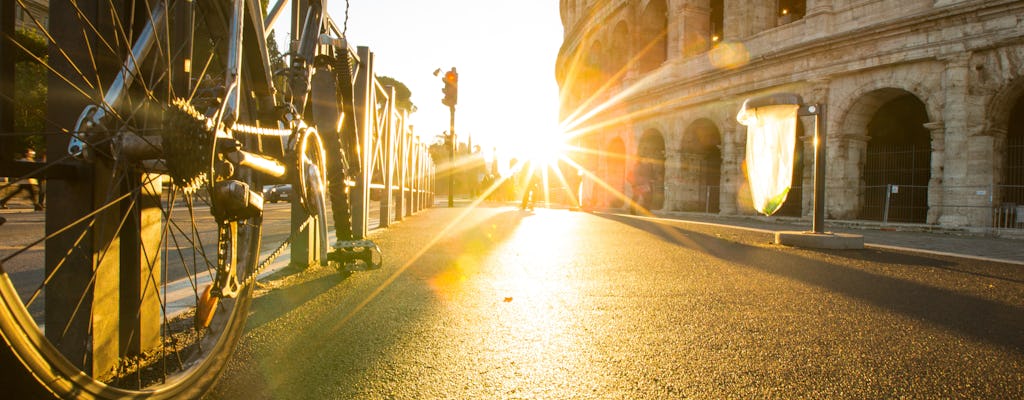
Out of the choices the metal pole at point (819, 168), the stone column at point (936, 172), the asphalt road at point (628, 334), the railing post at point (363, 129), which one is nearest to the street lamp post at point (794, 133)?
the metal pole at point (819, 168)

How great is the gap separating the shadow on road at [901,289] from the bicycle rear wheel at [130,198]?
11.7ft

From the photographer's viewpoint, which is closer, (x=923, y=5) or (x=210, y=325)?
(x=210, y=325)

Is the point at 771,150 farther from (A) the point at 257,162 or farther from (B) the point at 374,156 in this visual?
(A) the point at 257,162

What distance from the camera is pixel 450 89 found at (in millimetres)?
19562

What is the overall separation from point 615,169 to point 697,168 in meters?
7.39

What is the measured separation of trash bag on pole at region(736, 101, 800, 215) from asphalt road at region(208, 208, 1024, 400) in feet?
11.7

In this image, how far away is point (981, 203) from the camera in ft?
48.1

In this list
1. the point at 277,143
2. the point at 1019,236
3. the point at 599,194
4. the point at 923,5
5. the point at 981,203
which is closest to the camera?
the point at 277,143

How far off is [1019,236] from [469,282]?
14988 mm

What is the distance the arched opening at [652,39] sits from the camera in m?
29.2

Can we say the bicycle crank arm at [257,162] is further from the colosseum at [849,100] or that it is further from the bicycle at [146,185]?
the colosseum at [849,100]

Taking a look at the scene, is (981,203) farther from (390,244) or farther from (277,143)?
(277,143)

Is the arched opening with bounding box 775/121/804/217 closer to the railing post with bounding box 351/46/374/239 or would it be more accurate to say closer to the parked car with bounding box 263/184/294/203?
the railing post with bounding box 351/46/374/239

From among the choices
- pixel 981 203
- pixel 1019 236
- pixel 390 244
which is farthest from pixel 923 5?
pixel 390 244
